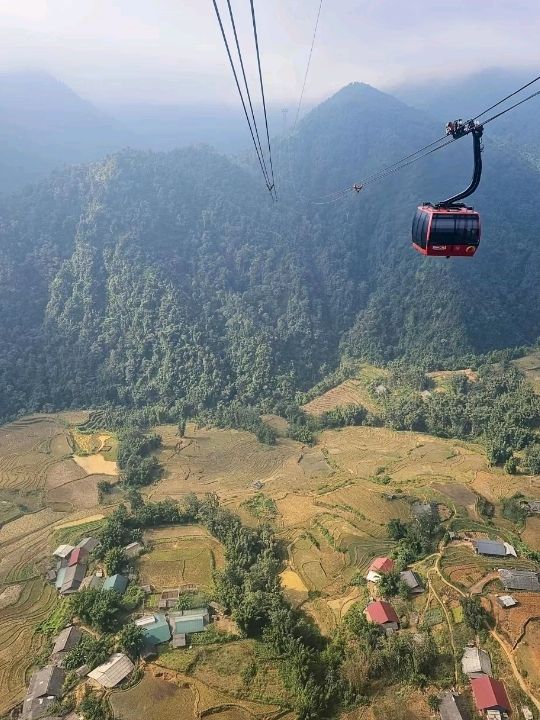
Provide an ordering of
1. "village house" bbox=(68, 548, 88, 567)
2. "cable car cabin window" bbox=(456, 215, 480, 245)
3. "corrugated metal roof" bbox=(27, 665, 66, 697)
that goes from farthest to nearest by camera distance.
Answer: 1. "village house" bbox=(68, 548, 88, 567)
2. "corrugated metal roof" bbox=(27, 665, 66, 697)
3. "cable car cabin window" bbox=(456, 215, 480, 245)

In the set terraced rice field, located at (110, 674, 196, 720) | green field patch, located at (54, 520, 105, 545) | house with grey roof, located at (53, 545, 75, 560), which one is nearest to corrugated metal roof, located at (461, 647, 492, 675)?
terraced rice field, located at (110, 674, 196, 720)

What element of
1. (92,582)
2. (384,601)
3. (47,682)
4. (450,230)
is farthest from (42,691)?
(450,230)

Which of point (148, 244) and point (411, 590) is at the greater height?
point (148, 244)

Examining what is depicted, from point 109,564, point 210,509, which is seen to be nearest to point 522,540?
point 210,509

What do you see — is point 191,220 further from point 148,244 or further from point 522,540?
point 522,540

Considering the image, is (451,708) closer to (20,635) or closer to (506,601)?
(506,601)

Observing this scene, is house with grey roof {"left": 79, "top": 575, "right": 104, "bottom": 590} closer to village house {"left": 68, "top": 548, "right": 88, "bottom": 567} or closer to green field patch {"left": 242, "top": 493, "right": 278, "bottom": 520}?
village house {"left": 68, "top": 548, "right": 88, "bottom": 567}
